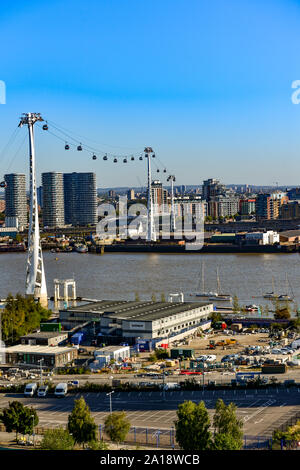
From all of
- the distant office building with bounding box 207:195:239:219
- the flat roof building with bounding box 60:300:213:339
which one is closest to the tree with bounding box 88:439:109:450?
the flat roof building with bounding box 60:300:213:339

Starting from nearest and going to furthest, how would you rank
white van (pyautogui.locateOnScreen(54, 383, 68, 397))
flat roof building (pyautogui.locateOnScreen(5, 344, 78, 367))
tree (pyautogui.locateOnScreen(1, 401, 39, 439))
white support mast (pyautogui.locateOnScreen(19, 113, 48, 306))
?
tree (pyautogui.locateOnScreen(1, 401, 39, 439)), white van (pyautogui.locateOnScreen(54, 383, 68, 397)), flat roof building (pyautogui.locateOnScreen(5, 344, 78, 367)), white support mast (pyautogui.locateOnScreen(19, 113, 48, 306))

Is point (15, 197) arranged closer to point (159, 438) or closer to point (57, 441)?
point (159, 438)

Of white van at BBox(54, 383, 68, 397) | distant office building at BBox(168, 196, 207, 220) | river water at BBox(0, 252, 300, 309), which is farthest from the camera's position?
distant office building at BBox(168, 196, 207, 220)

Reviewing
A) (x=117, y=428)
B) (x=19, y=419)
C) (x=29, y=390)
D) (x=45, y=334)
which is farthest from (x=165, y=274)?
(x=117, y=428)

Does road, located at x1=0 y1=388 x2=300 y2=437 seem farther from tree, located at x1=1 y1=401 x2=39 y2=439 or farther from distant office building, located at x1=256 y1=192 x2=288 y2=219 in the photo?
distant office building, located at x1=256 y1=192 x2=288 y2=219

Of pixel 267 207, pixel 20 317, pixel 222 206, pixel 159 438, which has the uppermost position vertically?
pixel 222 206

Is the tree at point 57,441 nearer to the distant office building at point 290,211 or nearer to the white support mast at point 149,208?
the white support mast at point 149,208
